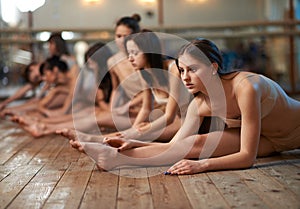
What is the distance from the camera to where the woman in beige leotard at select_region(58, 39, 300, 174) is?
1.79 meters

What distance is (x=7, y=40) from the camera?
203 inches

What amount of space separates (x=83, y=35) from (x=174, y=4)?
1.02 meters

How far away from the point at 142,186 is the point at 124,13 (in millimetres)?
3731

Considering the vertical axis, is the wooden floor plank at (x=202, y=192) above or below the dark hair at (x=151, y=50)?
below

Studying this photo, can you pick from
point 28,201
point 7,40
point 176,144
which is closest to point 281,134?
point 176,144

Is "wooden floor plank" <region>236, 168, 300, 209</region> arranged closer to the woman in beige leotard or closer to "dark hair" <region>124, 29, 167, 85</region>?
the woman in beige leotard

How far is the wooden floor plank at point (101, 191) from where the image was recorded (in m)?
1.42

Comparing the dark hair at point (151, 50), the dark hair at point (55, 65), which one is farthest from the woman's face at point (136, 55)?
the dark hair at point (55, 65)

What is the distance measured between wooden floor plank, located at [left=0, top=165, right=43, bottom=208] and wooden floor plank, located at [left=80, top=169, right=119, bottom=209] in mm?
226

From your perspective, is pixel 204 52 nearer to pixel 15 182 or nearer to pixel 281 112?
pixel 281 112

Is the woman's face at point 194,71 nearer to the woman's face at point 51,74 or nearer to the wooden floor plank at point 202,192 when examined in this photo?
the wooden floor plank at point 202,192

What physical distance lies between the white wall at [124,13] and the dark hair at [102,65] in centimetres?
139

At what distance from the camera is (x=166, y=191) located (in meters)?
1.55

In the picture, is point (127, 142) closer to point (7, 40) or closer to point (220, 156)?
point (220, 156)
